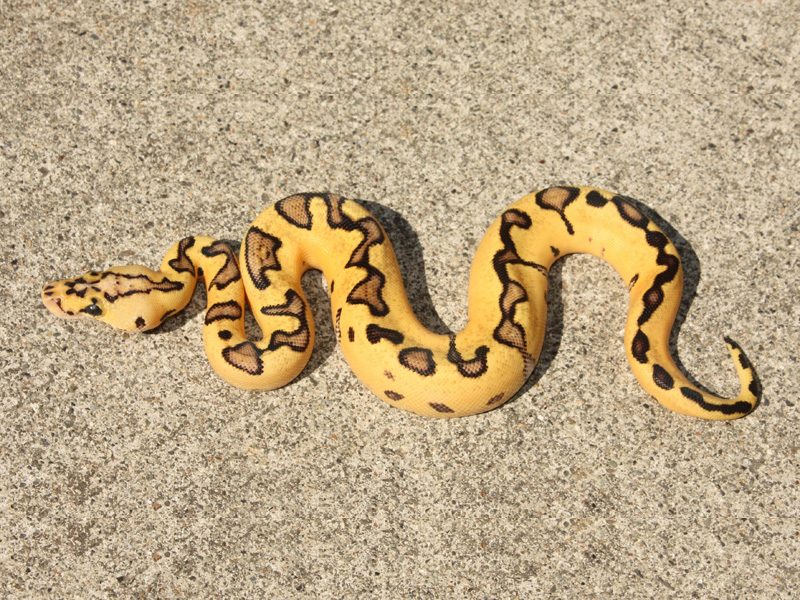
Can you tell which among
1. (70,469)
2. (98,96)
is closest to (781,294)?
(70,469)

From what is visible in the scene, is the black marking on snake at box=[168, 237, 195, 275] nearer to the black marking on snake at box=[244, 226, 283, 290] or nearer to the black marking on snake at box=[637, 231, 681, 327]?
the black marking on snake at box=[244, 226, 283, 290]

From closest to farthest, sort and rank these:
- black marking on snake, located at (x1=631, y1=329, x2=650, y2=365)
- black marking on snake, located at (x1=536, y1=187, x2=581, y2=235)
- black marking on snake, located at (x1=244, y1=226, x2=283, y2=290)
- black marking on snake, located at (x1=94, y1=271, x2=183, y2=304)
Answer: black marking on snake, located at (x1=631, y1=329, x2=650, y2=365)
black marking on snake, located at (x1=94, y1=271, x2=183, y2=304)
black marking on snake, located at (x1=244, y1=226, x2=283, y2=290)
black marking on snake, located at (x1=536, y1=187, x2=581, y2=235)

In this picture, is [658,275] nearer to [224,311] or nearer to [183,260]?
[224,311]

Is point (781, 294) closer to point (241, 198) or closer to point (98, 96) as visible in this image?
point (241, 198)

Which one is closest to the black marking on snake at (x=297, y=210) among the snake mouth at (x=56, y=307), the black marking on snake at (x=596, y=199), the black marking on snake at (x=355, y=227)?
the black marking on snake at (x=355, y=227)

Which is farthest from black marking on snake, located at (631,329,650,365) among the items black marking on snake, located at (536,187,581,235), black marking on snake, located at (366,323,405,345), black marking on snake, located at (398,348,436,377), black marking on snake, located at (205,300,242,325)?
black marking on snake, located at (205,300,242,325)

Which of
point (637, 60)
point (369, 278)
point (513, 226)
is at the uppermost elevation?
point (637, 60)
